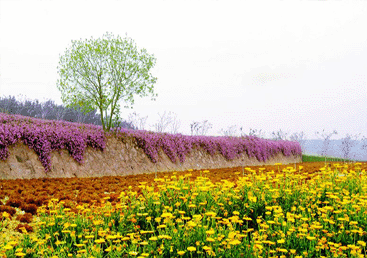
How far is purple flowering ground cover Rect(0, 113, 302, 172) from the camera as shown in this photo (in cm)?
1116

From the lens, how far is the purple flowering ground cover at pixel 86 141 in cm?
1116

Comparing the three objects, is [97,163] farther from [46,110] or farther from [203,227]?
[46,110]

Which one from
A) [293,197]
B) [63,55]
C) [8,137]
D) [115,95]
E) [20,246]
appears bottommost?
[20,246]

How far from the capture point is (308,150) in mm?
41719

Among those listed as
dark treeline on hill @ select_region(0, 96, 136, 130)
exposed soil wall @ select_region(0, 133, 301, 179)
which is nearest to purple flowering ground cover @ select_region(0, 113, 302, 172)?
exposed soil wall @ select_region(0, 133, 301, 179)

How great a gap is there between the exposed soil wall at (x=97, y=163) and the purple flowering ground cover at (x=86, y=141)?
0.21m

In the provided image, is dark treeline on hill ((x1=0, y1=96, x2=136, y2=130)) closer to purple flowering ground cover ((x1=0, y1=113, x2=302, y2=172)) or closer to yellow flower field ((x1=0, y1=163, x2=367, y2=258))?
purple flowering ground cover ((x1=0, y1=113, x2=302, y2=172))

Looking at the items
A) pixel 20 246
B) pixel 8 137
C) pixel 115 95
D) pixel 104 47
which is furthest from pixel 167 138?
pixel 20 246

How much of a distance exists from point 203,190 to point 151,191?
35.6 inches

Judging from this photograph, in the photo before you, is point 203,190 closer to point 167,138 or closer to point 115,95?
point 115,95

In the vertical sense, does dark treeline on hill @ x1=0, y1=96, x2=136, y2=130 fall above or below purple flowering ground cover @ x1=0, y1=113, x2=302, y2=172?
above

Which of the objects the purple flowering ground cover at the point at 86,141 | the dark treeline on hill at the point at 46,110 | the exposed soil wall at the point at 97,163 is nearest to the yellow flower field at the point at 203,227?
the exposed soil wall at the point at 97,163

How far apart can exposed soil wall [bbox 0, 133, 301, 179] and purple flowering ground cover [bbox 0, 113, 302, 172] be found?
21 cm

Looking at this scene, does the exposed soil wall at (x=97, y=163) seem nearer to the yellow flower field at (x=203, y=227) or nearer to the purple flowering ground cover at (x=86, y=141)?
the purple flowering ground cover at (x=86, y=141)
